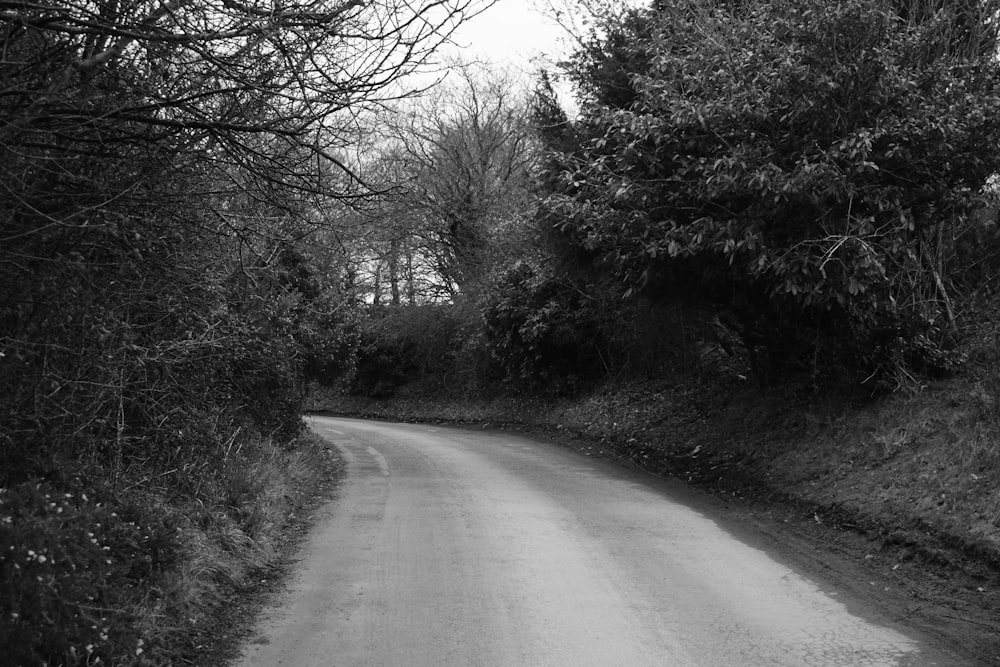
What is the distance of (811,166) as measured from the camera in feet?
35.0

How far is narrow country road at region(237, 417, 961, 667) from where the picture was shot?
6.03 meters

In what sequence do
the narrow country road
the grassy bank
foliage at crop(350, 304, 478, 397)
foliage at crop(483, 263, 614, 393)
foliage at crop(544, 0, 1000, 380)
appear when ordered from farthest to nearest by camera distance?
foliage at crop(350, 304, 478, 397)
foliage at crop(483, 263, 614, 393)
foliage at crop(544, 0, 1000, 380)
the narrow country road
the grassy bank

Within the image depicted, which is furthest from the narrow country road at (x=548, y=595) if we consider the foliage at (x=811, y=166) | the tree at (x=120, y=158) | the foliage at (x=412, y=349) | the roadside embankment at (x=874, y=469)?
the foliage at (x=412, y=349)

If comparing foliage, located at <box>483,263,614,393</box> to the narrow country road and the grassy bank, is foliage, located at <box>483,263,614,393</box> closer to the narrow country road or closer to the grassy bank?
the narrow country road

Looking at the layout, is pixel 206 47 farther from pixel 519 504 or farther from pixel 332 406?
pixel 332 406

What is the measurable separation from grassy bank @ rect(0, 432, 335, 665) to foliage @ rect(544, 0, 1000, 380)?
21.3 feet

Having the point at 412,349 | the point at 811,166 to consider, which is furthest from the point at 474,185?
the point at 811,166

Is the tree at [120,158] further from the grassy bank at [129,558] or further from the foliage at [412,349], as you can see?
the foliage at [412,349]

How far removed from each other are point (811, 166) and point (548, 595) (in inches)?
244

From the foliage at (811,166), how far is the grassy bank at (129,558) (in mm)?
6481

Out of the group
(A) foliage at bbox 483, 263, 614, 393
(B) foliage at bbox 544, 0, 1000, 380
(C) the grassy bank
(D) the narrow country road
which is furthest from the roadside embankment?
(A) foliage at bbox 483, 263, 614, 393

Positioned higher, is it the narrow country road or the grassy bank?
the grassy bank

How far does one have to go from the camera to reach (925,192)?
1164 centimetres

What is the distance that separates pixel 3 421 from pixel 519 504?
709 centimetres
